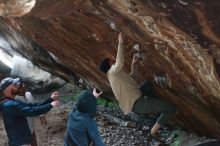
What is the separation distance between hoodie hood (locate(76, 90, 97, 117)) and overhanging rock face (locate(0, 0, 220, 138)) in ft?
3.78

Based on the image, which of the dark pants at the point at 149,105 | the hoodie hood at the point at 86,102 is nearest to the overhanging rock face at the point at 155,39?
the dark pants at the point at 149,105

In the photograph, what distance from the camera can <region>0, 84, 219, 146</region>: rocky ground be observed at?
977cm

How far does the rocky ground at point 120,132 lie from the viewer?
9.77 meters

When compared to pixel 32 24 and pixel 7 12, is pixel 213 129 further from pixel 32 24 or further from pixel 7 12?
pixel 7 12

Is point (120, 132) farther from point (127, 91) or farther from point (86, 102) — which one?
point (86, 102)

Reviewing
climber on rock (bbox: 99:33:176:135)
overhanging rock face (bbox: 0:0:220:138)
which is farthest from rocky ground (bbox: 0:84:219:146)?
climber on rock (bbox: 99:33:176:135)

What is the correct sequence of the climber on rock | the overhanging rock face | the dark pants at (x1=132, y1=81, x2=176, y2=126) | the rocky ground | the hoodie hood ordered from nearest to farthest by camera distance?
the overhanging rock face, the hoodie hood, the climber on rock, the dark pants at (x1=132, y1=81, x2=176, y2=126), the rocky ground

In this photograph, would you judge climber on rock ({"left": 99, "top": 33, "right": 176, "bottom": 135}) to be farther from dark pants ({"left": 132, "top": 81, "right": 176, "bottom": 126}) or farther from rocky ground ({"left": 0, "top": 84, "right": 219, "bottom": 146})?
rocky ground ({"left": 0, "top": 84, "right": 219, "bottom": 146})

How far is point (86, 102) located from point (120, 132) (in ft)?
13.5

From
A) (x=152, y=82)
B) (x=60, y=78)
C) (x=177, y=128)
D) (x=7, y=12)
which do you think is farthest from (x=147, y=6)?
(x=60, y=78)

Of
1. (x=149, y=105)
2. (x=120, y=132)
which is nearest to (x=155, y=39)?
(x=149, y=105)

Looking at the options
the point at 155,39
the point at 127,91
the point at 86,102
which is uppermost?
the point at 155,39

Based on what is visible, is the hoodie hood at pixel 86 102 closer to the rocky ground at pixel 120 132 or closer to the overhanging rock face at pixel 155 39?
the overhanging rock face at pixel 155 39

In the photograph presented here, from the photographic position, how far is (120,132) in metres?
10.3
